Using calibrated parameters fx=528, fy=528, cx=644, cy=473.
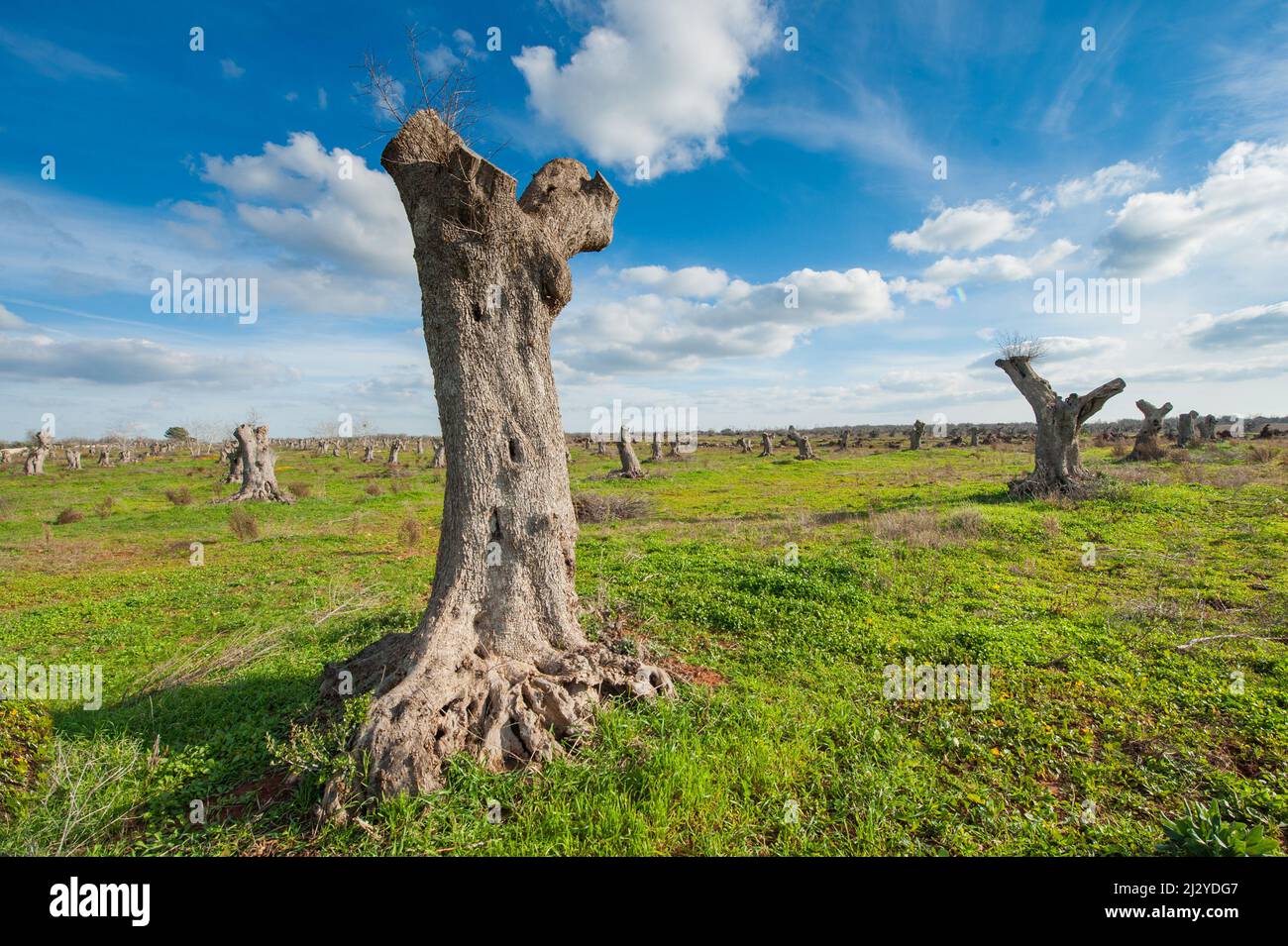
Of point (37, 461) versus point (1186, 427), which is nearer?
point (1186, 427)

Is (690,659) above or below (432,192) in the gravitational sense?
below

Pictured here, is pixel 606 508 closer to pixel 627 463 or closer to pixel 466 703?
pixel 627 463

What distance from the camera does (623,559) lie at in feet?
37.2

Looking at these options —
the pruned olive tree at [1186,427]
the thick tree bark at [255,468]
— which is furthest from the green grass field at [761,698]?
the pruned olive tree at [1186,427]

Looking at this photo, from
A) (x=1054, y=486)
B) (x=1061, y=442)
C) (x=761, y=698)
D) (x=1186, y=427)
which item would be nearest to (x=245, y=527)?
Result: (x=761, y=698)

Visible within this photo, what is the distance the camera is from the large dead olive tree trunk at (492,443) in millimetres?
5039

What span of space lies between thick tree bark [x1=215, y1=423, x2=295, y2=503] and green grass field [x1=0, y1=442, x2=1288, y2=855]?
34.9 feet

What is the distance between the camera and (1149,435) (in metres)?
27.6

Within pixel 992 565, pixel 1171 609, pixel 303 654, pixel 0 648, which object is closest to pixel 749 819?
pixel 303 654

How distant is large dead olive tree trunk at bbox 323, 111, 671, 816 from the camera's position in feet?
16.5

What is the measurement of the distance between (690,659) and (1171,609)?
6.86 meters

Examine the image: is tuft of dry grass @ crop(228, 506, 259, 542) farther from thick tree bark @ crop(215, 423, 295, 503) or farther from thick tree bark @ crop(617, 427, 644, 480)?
thick tree bark @ crop(617, 427, 644, 480)

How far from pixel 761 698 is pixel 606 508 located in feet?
42.3
